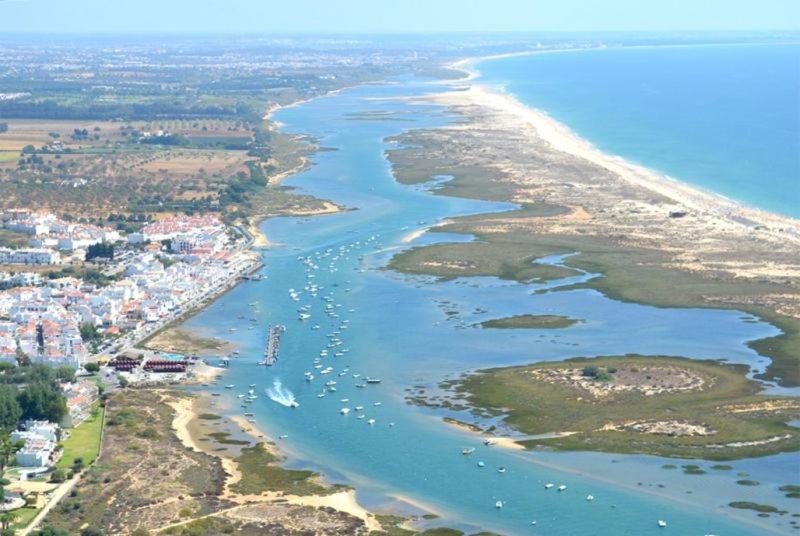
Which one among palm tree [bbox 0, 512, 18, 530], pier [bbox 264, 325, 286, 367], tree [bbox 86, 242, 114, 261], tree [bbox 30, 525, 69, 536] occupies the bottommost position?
tree [bbox 86, 242, 114, 261]

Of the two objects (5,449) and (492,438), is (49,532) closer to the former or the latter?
(5,449)

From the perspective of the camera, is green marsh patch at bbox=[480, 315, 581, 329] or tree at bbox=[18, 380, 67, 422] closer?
tree at bbox=[18, 380, 67, 422]

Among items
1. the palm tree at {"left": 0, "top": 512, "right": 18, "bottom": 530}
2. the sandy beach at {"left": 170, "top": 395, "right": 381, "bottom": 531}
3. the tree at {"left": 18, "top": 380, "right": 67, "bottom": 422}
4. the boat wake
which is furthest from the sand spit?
the palm tree at {"left": 0, "top": 512, "right": 18, "bottom": 530}

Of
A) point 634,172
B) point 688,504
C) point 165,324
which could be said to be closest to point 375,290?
point 165,324

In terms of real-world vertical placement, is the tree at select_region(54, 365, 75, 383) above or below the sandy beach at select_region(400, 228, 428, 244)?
above

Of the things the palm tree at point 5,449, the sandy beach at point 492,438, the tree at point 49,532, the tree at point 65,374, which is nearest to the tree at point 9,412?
the palm tree at point 5,449

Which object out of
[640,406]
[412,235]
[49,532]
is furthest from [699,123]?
[49,532]

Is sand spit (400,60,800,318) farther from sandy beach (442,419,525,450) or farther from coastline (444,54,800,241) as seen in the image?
sandy beach (442,419,525,450)
